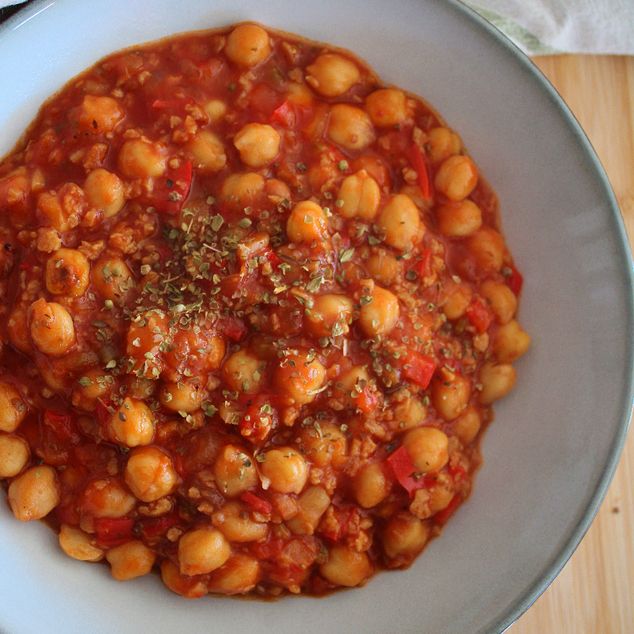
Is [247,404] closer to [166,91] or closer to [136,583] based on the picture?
[136,583]

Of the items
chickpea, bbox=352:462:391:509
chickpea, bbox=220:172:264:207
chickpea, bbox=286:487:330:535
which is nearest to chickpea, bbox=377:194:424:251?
chickpea, bbox=220:172:264:207

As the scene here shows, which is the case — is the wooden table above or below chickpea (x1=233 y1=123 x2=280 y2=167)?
below

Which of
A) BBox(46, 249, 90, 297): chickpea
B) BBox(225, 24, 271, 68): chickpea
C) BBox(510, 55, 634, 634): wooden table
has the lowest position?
BBox(510, 55, 634, 634): wooden table

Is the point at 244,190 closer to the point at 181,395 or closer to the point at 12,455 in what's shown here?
the point at 181,395

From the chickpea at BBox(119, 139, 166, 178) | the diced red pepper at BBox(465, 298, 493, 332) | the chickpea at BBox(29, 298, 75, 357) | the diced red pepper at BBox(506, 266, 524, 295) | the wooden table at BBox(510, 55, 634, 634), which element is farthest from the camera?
the wooden table at BBox(510, 55, 634, 634)

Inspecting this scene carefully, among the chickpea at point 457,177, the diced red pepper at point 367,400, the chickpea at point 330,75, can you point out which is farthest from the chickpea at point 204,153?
the diced red pepper at point 367,400

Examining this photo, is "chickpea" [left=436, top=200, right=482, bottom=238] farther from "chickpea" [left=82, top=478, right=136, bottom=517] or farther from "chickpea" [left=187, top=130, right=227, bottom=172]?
"chickpea" [left=82, top=478, right=136, bottom=517]

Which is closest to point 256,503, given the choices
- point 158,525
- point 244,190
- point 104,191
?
point 158,525
